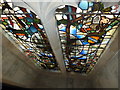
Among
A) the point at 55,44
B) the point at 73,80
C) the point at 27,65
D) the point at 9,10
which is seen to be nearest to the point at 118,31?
the point at 55,44

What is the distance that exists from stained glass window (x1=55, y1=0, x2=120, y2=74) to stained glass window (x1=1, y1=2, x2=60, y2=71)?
59cm

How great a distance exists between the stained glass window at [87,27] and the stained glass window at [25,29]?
23.4 inches

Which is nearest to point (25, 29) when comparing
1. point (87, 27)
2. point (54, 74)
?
point (87, 27)

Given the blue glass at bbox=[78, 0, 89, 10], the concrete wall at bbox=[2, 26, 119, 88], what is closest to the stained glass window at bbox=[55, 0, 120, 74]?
the blue glass at bbox=[78, 0, 89, 10]

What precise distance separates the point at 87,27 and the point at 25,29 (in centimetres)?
171

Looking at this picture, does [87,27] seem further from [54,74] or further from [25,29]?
[54,74]

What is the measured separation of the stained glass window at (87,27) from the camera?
2648 mm

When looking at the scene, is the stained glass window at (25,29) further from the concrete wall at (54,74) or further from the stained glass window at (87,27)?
the stained glass window at (87,27)

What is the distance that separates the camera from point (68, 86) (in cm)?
934

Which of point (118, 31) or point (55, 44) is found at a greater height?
point (118, 31)

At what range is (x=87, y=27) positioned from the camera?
336cm

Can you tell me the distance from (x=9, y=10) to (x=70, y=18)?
136cm

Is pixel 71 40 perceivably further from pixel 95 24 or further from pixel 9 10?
pixel 9 10

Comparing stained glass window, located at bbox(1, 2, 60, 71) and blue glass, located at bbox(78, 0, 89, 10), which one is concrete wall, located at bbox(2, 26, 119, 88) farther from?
blue glass, located at bbox(78, 0, 89, 10)
